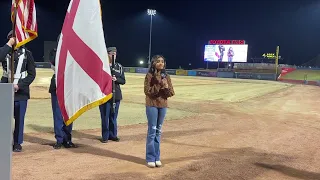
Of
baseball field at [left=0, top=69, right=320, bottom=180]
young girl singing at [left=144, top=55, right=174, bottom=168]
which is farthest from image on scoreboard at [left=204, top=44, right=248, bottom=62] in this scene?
young girl singing at [left=144, top=55, right=174, bottom=168]

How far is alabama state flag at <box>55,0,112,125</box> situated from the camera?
4.46 meters

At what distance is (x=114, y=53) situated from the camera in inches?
282

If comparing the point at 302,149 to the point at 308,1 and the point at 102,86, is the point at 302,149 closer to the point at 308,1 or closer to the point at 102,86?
the point at 102,86

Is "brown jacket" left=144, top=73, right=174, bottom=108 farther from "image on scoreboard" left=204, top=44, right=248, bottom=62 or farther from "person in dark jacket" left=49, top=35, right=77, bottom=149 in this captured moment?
"image on scoreboard" left=204, top=44, right=248, bottom=62

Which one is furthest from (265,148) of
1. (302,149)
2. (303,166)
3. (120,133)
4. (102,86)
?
(102,86)

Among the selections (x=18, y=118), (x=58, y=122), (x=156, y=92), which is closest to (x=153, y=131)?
(x=156, y=92)

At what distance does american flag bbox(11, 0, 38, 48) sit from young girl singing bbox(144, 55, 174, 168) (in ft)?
6.23

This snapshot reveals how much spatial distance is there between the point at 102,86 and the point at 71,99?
0.42m

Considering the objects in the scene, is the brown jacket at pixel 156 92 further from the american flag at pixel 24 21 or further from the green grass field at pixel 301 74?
the green grass field at pixel 301 74

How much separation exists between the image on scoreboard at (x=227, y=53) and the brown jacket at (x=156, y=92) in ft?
175

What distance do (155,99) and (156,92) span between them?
125mm

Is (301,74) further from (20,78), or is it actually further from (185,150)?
(20,78)

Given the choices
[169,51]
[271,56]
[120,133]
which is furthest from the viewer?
[169,51]

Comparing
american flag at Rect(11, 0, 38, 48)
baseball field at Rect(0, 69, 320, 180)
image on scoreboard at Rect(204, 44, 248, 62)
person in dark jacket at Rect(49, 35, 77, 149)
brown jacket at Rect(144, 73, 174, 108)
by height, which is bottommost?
baseball field at Rect(0, 69, 320, 180)
